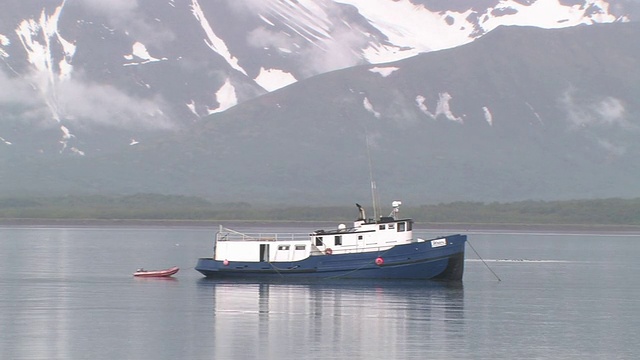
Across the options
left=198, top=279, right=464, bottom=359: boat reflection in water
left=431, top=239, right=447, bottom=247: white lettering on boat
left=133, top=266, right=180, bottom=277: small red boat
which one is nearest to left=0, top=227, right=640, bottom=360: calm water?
left=198, top=279, right=464, bottom=359: boat reflection in water

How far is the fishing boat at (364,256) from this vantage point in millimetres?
108625

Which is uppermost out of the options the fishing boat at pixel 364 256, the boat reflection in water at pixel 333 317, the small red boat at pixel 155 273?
the fishing boat at pixel 364 256

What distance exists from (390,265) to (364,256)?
193 centimetres

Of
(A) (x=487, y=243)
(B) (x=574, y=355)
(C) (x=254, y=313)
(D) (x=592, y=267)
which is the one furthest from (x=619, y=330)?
(A) (x=487, y=243)

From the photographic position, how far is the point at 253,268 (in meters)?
112

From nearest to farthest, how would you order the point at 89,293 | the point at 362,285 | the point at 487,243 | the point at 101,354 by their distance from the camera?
the point at 101,354 → the point at 89,293 → the point at 362,285 → the point at 487,243

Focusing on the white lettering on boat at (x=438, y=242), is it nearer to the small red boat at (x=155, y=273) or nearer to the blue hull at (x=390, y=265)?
the blue hull at (x=390, y=265)

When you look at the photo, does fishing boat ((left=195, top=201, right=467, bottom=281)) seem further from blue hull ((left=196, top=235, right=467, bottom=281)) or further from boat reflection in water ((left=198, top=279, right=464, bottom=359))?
boat reflection in water ((left=198, top=279, right=464, bottom=359))

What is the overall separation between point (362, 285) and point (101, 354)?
38942 millimetres

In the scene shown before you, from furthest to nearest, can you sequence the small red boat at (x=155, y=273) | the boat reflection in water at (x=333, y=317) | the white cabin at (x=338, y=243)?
the small red boat at (x=155, y=273)
the white cabin at (x=338, y=243)
the boat reflection in water at (x=333, y=317)

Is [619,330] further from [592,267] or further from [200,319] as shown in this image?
[592,267]

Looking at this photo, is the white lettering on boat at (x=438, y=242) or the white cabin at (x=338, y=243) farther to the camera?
the white cabin at (x=338, y=243)

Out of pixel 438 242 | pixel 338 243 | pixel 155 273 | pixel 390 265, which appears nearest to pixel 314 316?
pixel 390 265

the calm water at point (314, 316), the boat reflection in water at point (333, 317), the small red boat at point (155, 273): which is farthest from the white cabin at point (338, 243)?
the small red boat at point (155, 273)
